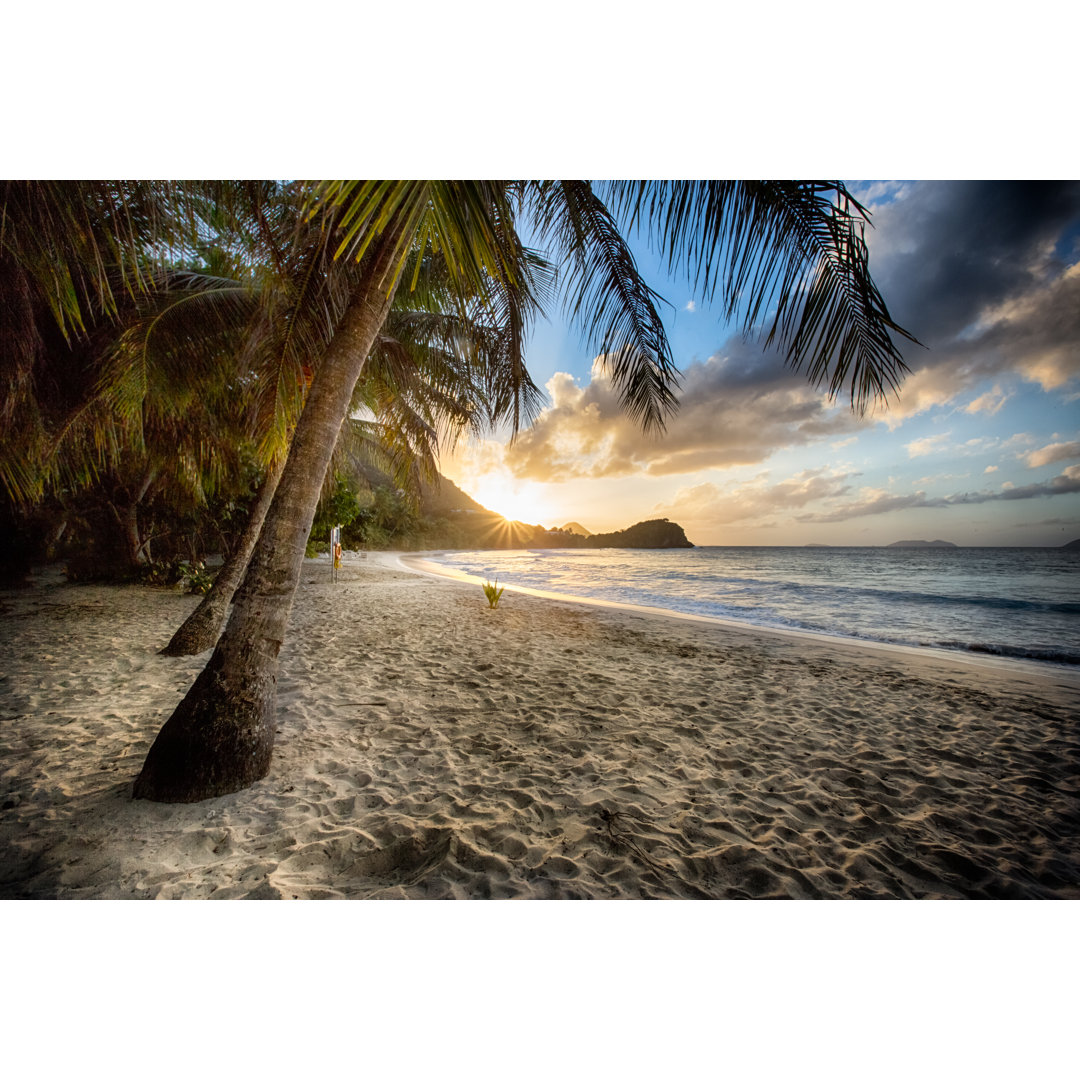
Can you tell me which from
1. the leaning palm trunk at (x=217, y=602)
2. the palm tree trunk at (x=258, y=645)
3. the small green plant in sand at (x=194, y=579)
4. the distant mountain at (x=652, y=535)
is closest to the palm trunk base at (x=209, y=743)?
the palm tree trunk at (x=258, y=645)

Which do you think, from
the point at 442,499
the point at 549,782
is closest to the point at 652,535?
the point at 442,499

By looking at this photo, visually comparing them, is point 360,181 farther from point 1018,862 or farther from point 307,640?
point 307,640

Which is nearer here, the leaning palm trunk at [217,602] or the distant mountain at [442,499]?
the leaning palm trunk at [217,602]

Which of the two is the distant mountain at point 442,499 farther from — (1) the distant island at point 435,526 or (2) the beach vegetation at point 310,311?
(2) the beach vegetation at point 310,311

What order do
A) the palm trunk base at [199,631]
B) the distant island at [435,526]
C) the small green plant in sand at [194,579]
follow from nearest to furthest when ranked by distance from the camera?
the palm trunk base at [199,631], the small green plant in sand at [194,579], the distant island at [435,526]

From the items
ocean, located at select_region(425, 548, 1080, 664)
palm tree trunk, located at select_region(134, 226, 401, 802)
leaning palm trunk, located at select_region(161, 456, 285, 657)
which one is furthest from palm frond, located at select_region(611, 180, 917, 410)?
ocean, located at select_region(425, 548, 1080, 664)

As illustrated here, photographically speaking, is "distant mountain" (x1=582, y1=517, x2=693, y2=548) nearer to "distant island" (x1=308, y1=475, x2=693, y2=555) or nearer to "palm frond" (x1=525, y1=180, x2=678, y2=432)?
"distant island" (x1=308, y1=475, x2=693, y2=555)

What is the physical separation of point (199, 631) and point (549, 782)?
4.48m

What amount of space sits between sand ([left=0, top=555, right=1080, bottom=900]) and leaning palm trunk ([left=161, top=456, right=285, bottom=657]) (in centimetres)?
28

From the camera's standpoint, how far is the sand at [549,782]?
1938 millimetres

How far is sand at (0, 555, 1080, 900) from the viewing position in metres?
1.94

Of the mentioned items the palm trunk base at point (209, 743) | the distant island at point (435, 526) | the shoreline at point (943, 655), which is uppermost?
the distant island at point (435, 526)

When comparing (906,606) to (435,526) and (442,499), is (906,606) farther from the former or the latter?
(442,499)

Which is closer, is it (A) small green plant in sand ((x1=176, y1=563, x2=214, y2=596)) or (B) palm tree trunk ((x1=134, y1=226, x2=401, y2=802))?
(B) palm tree trunk ((x1=134, y1=226, x2=401, y2=802))
